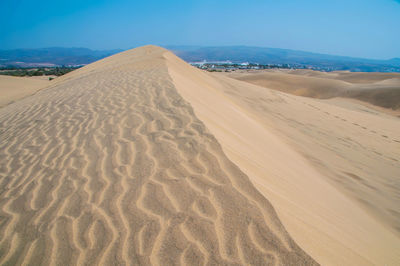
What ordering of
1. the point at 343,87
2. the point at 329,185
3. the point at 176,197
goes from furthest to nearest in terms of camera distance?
the point at 343,87 < the point at 329,185 < the point at 176,197

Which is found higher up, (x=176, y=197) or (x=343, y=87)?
(x=176, y=197)

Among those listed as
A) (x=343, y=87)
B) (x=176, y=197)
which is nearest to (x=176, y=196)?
(x=176, y=197)

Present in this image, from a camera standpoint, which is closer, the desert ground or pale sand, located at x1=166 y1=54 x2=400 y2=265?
the desert ground

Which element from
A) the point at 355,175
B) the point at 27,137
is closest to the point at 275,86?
the point at 355,175

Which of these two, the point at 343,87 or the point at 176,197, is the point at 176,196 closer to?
the point at 176,197

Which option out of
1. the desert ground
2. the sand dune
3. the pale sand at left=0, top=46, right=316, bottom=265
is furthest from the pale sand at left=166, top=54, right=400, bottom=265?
the sand dune

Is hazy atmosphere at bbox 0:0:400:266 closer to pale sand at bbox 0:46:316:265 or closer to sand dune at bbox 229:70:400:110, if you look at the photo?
pale sand at bbox 0:46:316:265
